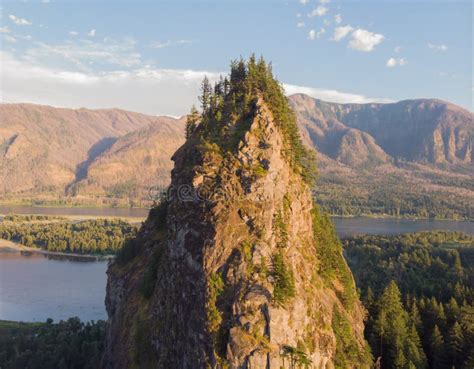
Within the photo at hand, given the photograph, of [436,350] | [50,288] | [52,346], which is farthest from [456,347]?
[50,288]

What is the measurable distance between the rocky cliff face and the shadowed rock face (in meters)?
0.13

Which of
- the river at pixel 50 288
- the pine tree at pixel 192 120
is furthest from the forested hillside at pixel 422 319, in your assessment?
the river at pixel 50 288

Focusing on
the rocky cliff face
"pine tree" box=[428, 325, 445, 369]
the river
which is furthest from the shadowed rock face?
the river

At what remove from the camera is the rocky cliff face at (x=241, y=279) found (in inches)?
1843

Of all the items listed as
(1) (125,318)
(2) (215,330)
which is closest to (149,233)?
(1) (125,318)

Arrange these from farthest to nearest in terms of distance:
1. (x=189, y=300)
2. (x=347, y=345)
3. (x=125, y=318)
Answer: (x=125, y=318) < (x=347, y=345) < (x=189, y=300)

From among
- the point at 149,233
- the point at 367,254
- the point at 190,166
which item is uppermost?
the point at 190,166

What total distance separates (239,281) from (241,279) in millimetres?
324

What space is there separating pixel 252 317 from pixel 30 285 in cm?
12317

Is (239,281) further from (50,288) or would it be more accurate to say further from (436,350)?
(50,288)

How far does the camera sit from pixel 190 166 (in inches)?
2413

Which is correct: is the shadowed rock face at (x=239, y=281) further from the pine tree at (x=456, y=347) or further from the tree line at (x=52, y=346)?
the tree line at (x=52, y=346)

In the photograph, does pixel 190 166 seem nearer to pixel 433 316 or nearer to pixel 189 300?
pixel 189 300

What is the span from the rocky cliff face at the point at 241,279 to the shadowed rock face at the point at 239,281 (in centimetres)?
13
